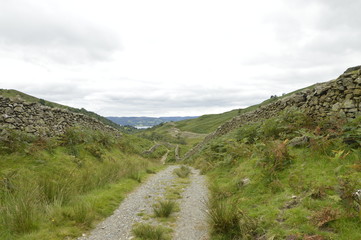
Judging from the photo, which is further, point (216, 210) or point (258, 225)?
point (216, 210)

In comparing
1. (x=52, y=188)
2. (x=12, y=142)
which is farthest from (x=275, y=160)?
(x=12, y=142)

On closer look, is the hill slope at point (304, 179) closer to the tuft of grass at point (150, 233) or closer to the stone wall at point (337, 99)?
the stone wall at point (337, 99)

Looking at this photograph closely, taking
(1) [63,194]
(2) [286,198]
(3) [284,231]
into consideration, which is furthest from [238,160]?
(1) [63,194]

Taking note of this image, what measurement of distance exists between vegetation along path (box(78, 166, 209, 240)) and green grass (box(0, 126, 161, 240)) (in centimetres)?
50

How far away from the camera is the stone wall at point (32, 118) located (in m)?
11.6

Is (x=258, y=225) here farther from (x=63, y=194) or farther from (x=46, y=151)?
(x=46, y=151)

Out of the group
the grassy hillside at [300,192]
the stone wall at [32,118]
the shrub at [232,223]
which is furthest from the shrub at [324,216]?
the stone wall at [32,118]

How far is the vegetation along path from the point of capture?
523 centimetres

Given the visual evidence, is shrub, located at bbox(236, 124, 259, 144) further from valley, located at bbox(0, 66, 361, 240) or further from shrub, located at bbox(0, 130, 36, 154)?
shrub, located at bbox(0, 130, 36, 154)

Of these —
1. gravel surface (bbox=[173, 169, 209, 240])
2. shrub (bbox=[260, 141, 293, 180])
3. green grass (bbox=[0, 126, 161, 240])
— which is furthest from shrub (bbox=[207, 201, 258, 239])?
green grass (bbox=[0, 126, 161, 240])

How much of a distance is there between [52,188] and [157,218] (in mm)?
3425

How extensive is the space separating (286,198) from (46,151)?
37.3 ft

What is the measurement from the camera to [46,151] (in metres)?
11.3

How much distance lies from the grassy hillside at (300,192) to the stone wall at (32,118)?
1114 centimetres
